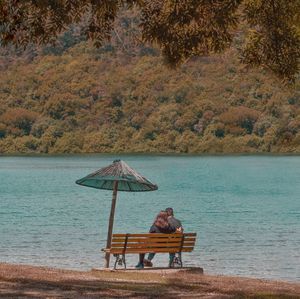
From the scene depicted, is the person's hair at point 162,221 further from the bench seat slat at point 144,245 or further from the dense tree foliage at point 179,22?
the dense tree foliage at point 179,22

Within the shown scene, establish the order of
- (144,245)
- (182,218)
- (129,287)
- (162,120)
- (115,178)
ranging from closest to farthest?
(129,287) < (144,245) < (115,178) < (182,218) < (162,120)

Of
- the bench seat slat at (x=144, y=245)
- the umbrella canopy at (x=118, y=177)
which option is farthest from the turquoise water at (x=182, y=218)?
the bench seat slat at (x=144, y=245)

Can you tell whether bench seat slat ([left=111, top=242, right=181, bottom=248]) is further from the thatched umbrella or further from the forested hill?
the forested hill

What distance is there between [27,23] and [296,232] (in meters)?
A: 35.5

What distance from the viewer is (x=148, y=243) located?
20500 millimetres

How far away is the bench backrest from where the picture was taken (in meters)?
20.2

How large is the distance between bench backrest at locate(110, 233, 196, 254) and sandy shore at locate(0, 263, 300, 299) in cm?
192

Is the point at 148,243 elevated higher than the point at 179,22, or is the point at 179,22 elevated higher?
the point at 179,22

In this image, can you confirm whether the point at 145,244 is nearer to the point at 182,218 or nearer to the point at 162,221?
the point at 162,221

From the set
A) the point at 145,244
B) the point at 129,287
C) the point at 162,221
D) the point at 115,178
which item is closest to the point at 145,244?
the point at 145,244

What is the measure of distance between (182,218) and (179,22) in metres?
47.7

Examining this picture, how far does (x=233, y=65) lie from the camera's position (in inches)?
7810

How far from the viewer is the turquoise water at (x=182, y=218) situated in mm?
34406

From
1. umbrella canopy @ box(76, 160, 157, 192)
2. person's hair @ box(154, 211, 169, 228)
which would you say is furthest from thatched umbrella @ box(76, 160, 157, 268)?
person's hair @ box(154, 211, 169, 228)
